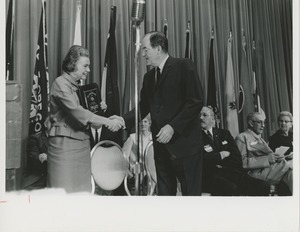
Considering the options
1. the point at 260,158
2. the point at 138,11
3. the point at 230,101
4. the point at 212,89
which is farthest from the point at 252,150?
the point at 138,11

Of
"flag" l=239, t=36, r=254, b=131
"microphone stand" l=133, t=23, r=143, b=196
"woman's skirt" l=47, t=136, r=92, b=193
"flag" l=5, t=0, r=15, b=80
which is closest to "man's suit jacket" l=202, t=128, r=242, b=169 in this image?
"flag" l=239, t=36, r=254, b=131

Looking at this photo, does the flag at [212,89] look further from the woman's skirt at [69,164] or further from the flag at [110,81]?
the woman's skirt at [69,164]

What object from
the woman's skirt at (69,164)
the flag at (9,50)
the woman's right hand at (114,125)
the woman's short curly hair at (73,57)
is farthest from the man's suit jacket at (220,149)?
the flag at (9,50)

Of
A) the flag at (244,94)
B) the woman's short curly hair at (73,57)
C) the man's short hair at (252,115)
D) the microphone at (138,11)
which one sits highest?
the microphone at (138,11)

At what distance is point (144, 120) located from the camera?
213 cm

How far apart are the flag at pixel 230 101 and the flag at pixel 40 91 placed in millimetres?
987

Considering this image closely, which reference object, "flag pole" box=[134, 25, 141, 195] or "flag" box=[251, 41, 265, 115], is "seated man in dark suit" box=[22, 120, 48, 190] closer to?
"flag pole" box=[134, 25, 141, 195]

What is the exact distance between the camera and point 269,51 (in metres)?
2.19

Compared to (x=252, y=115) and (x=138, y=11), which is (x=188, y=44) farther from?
(x=252, y=115)

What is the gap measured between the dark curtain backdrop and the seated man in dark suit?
0.08m

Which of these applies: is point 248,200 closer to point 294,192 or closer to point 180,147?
point 294,192

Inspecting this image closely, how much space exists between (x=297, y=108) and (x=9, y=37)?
1.62 m

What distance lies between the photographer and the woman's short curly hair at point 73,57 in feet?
6.98

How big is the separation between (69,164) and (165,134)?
54cm
